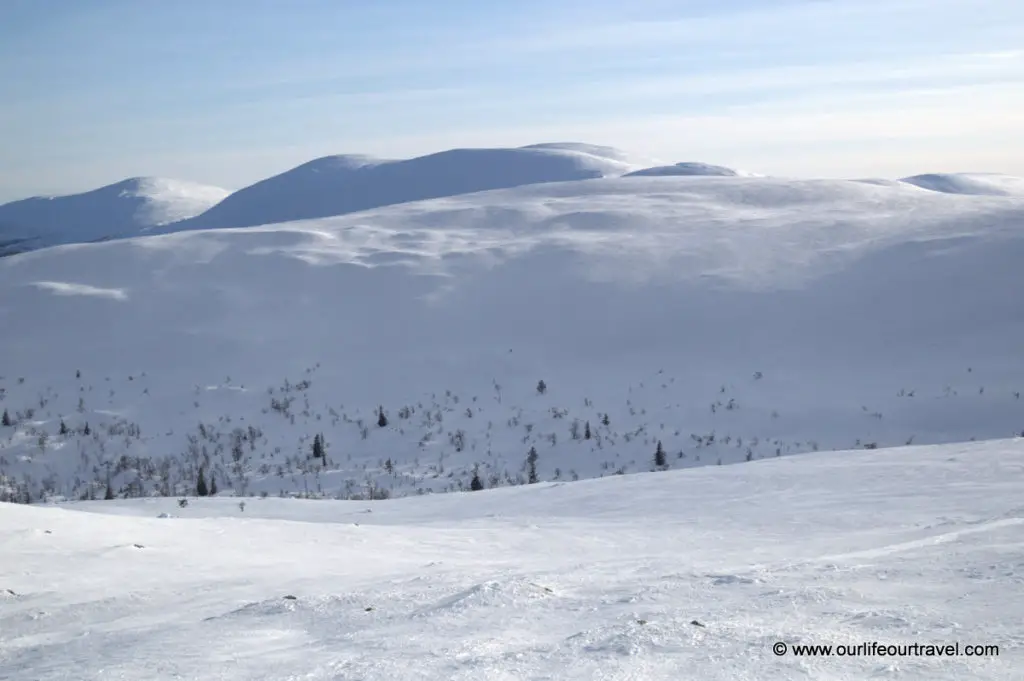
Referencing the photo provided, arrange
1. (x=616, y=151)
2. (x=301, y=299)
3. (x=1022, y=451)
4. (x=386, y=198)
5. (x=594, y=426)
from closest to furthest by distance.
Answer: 1. (x=1022, y=451)
2. (x=594, y=426)
3. (x=301, y=299)
4. (x=386, y=198)
5. (x=616, y=151)

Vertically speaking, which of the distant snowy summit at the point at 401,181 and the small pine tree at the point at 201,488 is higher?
the distant snowy summit at the point at 401,181

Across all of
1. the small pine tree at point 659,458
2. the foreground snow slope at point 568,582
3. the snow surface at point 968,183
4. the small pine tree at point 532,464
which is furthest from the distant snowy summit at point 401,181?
the foreground snow slope at point 568,582

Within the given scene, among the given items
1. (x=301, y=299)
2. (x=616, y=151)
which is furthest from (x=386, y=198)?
(x=301, y=299)

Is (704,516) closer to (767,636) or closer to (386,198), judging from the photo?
(767,636)

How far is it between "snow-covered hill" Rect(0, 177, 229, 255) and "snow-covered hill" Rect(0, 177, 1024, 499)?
251 feet

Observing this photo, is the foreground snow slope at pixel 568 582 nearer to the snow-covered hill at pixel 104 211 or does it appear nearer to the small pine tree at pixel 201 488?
the small pine tree at pixel 201 488

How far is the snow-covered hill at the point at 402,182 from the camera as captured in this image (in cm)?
7356

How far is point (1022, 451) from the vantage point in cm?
860

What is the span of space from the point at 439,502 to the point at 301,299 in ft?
42.8

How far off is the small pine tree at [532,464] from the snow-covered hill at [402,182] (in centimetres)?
5818

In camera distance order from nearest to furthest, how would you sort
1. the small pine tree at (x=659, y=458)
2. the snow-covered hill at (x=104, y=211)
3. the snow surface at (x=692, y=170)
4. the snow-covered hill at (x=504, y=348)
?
the small pine tree at (x=659, y=458) → the snow-covered hill at (x=504, y=348) → the snow surface at (x=692, y=170) → the snow-covered hill at (x=104, y=211)

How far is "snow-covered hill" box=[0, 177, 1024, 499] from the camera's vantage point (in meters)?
13.2

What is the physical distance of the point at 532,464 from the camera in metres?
12.5

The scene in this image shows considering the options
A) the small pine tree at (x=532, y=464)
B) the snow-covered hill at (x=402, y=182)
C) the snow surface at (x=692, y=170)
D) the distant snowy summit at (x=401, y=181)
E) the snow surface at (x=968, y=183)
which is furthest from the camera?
the snow-covered hill at (x=402, y=182)
